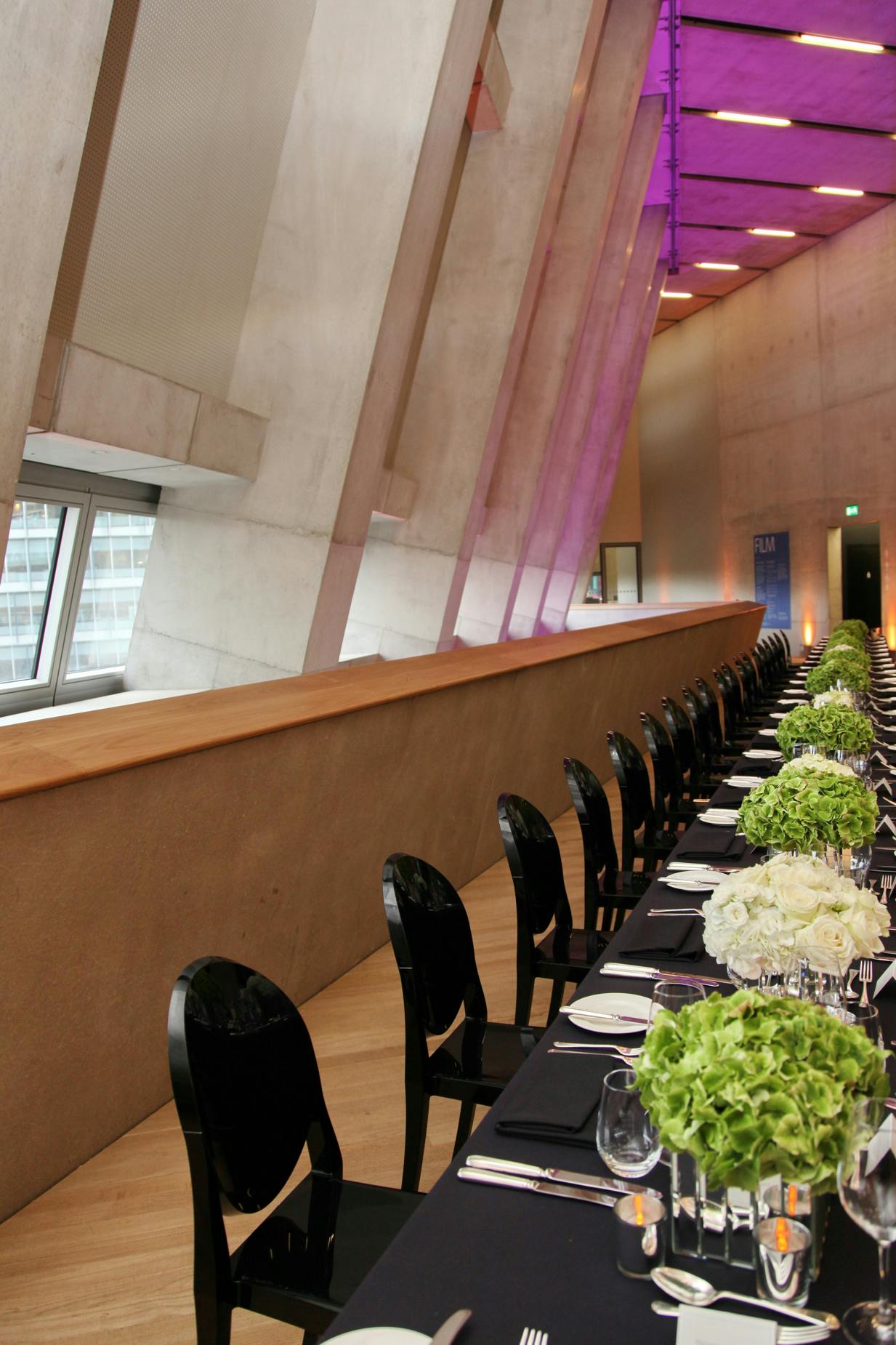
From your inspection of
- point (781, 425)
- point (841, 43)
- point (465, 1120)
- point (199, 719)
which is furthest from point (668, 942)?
point (781, 425)

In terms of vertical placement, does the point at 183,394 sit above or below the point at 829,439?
below

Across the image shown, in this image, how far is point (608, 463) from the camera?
1845cm

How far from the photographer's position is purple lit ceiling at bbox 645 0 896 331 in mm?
11016

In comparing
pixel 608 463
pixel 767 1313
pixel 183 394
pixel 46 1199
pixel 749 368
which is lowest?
pixel 46 1199

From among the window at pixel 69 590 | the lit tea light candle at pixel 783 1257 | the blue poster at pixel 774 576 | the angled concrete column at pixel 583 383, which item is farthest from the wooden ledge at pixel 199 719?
the blue poster at pixel 774 576

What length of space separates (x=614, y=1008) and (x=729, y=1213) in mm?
796

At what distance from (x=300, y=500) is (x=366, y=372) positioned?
797 millimetres

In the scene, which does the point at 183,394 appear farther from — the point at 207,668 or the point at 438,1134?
the point at 438,1134

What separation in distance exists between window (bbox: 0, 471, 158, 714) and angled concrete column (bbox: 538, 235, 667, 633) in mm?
9657

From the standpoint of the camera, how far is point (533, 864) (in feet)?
9.84

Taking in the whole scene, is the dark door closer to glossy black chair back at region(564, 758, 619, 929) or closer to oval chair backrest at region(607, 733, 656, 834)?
oval chair backrest at region(607, 733, 656, 834)

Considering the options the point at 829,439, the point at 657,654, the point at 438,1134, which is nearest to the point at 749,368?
the point at 829,439

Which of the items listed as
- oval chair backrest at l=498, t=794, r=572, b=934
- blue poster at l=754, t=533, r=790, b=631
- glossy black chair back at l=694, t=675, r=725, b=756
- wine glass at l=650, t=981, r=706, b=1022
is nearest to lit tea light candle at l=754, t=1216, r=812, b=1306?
wine glass at l=650, t=981, r=706, b=1022

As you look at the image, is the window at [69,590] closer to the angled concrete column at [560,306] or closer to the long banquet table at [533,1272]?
the long banquet table at [533,1272]
